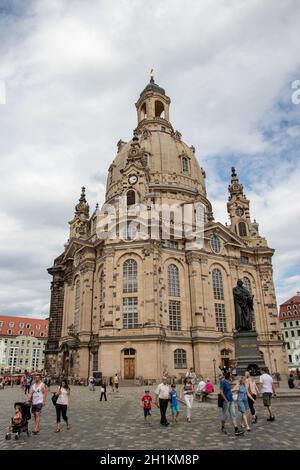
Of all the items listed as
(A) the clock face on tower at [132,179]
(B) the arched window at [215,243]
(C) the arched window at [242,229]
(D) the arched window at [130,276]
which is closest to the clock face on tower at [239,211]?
(C) the arched window at [242,229]

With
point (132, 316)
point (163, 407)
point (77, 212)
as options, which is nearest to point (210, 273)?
point (132, 316)

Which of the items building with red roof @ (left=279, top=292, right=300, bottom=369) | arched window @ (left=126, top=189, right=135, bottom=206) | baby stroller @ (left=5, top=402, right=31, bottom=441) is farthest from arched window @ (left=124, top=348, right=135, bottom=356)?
building with red roof @ (left=279, top=292, right=300, bottom=369)

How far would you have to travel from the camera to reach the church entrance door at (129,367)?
129 feet

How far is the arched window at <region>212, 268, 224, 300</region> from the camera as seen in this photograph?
48.4 meters

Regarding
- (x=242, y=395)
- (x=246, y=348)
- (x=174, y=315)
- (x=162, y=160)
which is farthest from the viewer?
(x=162, y=160)

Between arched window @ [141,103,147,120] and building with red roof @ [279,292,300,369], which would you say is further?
building with red roof @ [279,292,300,369]

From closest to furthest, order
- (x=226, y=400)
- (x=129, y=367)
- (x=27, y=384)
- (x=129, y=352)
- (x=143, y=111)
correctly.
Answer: (x=226, y=400), (x=27, y=384), (x=129, y=367), (x=129, y=352), (x=143, y=111)

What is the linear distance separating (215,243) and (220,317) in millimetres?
10389

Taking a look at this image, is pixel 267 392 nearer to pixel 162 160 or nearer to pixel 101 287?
pixel 101 287

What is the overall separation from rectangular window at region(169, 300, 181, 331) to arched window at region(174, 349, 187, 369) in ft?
8.79

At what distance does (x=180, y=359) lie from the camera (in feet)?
139

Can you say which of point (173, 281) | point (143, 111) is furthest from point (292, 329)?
point (143, 111)

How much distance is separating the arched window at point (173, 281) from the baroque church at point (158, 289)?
0.42 ft

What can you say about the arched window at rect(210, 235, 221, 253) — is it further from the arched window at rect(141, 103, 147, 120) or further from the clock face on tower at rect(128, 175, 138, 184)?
the arched window at rect(141, 103, 147, 120)
